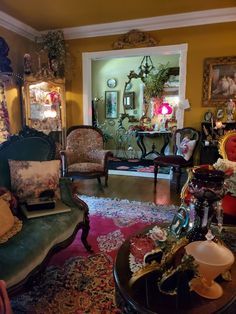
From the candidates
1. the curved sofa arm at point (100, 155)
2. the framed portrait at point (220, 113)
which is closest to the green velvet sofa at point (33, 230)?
the curved sofa arm at point (100, 155)

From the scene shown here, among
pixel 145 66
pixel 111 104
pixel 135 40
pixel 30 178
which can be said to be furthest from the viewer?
pixel 111 104

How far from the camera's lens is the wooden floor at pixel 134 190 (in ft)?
12.0

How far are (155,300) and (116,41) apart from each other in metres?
4.40

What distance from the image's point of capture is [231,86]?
403 centimetres

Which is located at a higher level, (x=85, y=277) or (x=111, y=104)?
(x=111, y=104)

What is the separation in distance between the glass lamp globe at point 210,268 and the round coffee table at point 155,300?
0.03 meters

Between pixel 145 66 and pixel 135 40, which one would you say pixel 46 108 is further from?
pixel 145 66

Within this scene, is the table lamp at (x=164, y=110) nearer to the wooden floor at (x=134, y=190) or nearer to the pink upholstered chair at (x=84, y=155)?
the wooden floor at (x=134, y=190)

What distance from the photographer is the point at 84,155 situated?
412 centimetres

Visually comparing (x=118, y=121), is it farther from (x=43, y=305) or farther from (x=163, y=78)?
(x=43, y=305)

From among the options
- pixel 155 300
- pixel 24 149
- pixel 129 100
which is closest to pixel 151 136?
pixel 129 100

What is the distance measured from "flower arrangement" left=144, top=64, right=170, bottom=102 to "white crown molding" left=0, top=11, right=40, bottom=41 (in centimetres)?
304

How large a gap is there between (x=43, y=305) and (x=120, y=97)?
6.09 m

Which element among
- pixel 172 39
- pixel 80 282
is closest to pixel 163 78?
pixel 172 39
